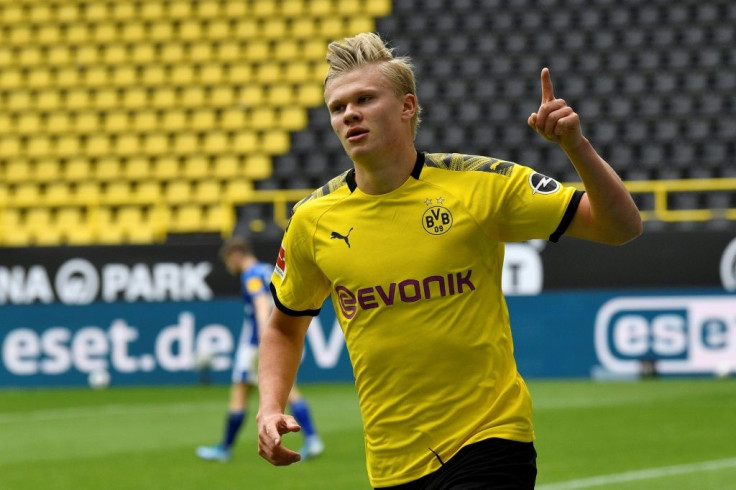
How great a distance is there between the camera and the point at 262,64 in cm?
2562

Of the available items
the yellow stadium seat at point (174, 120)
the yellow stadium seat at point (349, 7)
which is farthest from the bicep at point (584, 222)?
the yellow stadium seat at point (349, 7)

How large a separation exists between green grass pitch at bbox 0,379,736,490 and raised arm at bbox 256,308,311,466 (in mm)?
5384

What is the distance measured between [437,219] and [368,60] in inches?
21.0

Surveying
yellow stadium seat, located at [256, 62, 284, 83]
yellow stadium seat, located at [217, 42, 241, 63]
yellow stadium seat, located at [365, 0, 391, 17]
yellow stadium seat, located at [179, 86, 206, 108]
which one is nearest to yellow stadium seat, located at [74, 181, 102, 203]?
yellow stadium seat, located at [179, 86, 206, 108]

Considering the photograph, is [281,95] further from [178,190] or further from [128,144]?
[128,144]

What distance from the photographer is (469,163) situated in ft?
13.6

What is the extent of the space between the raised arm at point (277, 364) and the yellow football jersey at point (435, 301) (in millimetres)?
293

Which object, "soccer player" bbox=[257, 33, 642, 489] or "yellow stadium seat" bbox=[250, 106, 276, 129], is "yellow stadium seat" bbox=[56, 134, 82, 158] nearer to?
"yellow stadium seat" bbox=[250, 106, 276, 129]

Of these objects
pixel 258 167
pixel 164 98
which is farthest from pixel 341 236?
pixel 164 98

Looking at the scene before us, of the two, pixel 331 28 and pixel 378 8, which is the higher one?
pixel 378 8

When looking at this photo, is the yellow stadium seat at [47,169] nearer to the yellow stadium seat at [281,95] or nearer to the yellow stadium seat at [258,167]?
the yellow stadium seat at [258,167]

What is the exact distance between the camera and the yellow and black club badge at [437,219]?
13.3 ft

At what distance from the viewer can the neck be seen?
407 cm

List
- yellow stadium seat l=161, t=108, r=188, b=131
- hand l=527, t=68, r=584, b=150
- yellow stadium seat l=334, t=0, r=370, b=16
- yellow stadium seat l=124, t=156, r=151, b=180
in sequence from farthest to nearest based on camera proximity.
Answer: yellow stadium seat l=334, t=0, r=370, b=16, yellow stadium seat l=161, t=108, r=188, b=131, yellow stadium seat l=124, t=156, r=151, b=180, hand l=527, t=68, r=584, b=150
